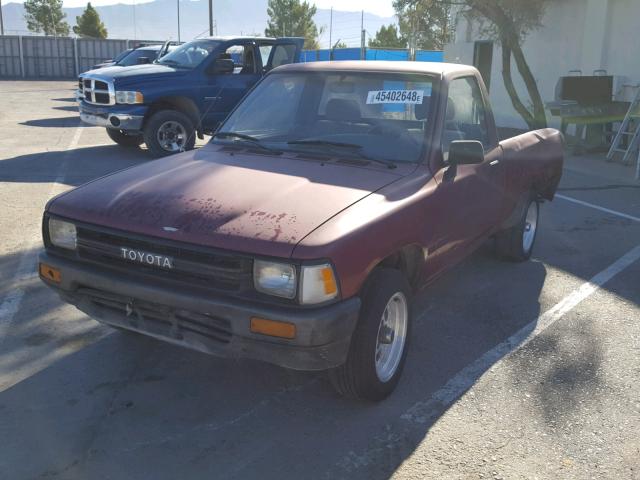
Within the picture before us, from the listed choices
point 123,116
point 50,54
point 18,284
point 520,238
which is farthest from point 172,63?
point 50,54

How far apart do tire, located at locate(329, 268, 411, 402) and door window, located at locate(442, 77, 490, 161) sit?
3.64 ft

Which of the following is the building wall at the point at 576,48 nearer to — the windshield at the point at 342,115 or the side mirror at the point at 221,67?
the side mirror at the point at 221,67

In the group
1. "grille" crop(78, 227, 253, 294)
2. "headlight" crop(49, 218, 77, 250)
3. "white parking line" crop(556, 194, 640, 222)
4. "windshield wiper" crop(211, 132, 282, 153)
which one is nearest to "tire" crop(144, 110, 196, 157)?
"white parking line" crop(556, 194, 640, 222)

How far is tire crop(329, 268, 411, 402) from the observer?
3.39 meters

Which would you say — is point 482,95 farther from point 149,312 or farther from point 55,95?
point 55,95

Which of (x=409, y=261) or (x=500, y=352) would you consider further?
(x=500, y=352)

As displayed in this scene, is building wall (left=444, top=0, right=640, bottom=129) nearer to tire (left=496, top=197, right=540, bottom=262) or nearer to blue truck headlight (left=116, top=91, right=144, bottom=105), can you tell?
tire (left=496, top=197, right=540, bottom=262)

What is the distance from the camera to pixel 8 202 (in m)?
7.96

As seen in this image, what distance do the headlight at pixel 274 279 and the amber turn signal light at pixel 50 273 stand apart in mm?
1175

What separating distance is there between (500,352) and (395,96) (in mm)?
1776

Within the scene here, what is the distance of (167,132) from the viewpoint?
11.3 meters

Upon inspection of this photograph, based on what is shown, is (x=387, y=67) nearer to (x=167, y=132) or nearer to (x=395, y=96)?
(x=395, y=96)

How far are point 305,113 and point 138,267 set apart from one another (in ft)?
5.91

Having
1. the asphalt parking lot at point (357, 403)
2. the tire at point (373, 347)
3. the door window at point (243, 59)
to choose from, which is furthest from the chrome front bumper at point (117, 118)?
the tire at point (373, 347)
